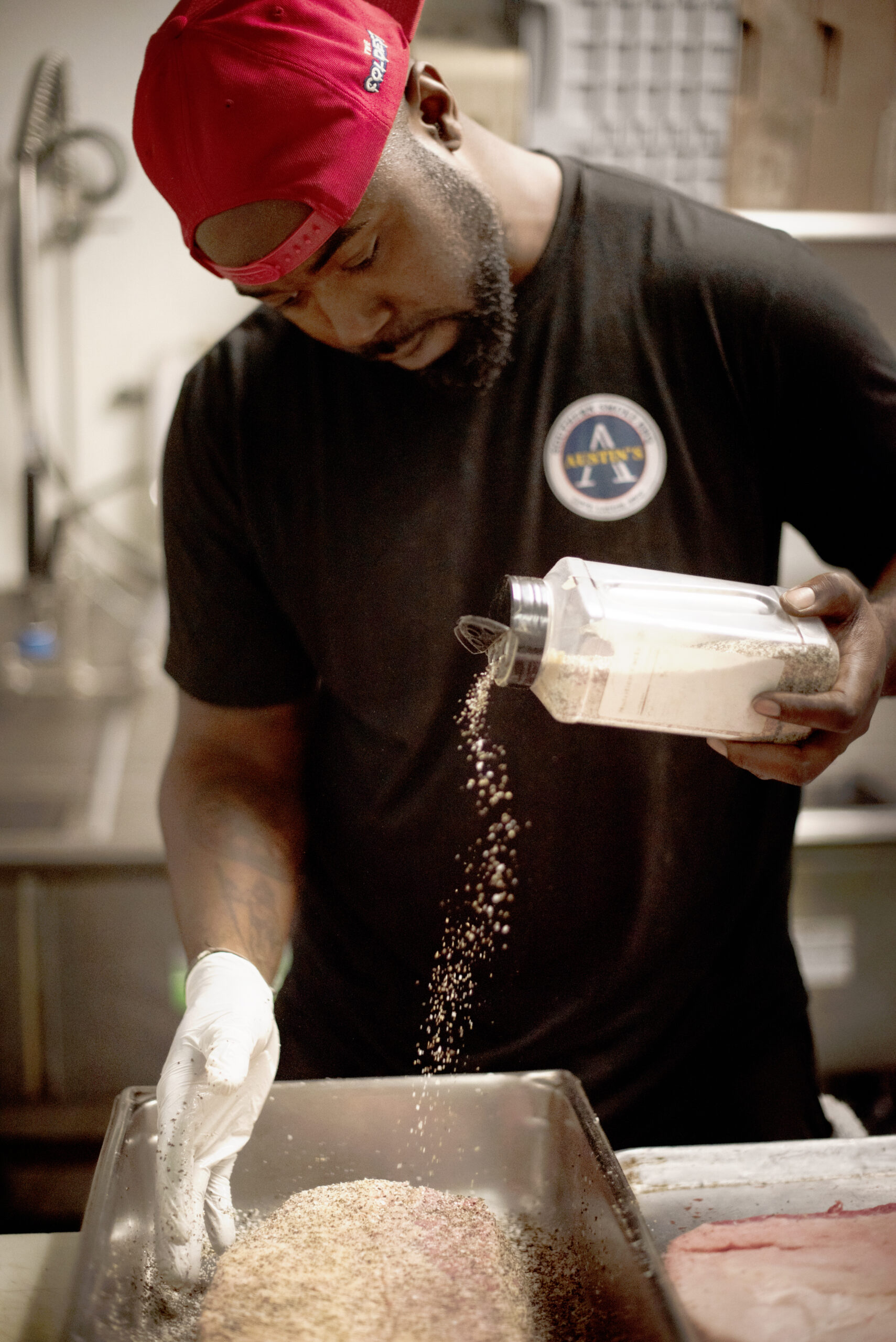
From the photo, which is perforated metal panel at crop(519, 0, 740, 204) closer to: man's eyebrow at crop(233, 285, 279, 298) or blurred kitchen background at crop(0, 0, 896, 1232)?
blurred kitchen background at crop(0, 0, 896, 1232)

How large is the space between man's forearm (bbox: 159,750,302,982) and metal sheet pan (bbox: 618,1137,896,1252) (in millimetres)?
436

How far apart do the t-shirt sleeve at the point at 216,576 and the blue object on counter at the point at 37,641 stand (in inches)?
33.5

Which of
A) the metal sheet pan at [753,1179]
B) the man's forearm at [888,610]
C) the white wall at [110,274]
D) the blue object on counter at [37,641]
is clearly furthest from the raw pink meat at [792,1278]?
the blue object on counter at [37,641]

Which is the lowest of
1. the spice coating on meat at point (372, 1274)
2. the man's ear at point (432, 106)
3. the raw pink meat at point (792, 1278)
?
the spice coating on meat at point (372, 1274)

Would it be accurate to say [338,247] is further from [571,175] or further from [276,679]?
[276,679]

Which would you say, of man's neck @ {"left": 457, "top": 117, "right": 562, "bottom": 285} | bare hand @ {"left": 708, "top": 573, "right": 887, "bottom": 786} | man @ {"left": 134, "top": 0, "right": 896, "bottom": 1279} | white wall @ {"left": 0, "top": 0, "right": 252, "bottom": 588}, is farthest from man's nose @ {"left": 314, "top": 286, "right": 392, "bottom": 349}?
bare hand @ {"left": 708, "top": 573, "right": 887, "bottom": 786}

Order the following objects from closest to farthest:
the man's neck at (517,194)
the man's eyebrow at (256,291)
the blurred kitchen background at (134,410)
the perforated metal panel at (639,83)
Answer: the man's eyebrow at (256,291), the man's neck at (517,194), the blurred kitchen background at (134,410), the perforated metal panel at (639,83)

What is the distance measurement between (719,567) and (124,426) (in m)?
1.29

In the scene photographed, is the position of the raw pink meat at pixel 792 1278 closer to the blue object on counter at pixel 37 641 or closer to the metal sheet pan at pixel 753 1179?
the metal sheet pan at pixel 753 1179

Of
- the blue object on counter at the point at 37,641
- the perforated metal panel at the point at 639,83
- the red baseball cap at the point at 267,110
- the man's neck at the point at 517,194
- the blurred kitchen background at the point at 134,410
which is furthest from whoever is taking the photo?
the blue object on counter at the point at 37,641

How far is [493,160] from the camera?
1.06 metres

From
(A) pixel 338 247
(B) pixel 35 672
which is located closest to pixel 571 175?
(A) pixel 338 247

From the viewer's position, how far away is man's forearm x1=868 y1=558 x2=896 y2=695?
2.98 feet

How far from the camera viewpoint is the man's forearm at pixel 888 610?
909 millimetres
